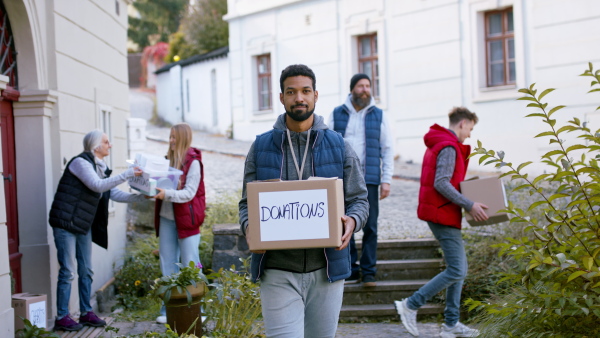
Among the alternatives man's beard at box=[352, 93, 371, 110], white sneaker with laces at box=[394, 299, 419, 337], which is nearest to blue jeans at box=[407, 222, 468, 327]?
white sneaker with laces at box=[394, 299, 419, 337]

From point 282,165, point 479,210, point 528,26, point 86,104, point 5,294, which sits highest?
point 528,26

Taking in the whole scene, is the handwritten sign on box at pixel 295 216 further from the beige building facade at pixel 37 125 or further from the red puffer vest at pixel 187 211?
the beige building facade at pixel 37 125

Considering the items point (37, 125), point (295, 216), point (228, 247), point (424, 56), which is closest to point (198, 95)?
point (424, 56)

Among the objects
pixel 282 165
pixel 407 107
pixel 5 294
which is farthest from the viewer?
pixel 407 107

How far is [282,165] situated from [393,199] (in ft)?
31.3

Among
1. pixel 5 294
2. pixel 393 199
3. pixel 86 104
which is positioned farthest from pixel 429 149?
pixel 393 199

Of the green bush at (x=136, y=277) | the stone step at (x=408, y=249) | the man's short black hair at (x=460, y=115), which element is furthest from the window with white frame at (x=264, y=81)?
the man's short black hair at (x=460, y=115)

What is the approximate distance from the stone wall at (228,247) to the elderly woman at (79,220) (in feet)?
4.15

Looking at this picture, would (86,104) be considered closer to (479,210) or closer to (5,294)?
(5,294)

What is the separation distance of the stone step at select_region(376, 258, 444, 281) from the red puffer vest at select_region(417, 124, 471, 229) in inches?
65.4

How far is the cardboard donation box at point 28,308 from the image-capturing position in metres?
5.68

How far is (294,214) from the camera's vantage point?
342 centimetres

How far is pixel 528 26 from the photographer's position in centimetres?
1474

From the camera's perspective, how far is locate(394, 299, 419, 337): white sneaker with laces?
6262 mm
